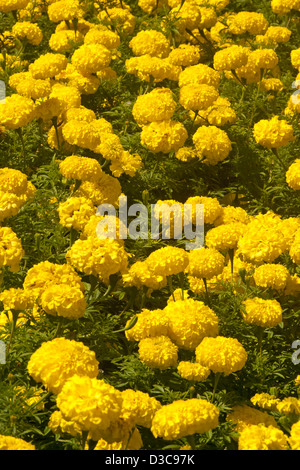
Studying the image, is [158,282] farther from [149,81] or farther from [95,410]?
[149,81]

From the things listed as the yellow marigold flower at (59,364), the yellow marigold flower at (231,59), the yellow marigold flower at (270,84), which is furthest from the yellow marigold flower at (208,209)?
the yellow marigold flower at (59,364)

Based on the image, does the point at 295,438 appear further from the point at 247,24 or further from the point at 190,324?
the point at 247,24

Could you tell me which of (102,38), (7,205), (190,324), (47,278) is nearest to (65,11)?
(102,38)

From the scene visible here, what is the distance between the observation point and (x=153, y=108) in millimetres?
4613

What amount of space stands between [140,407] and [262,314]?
31.7 inches

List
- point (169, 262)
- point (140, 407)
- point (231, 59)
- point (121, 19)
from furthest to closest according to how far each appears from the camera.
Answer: point (121, 19) → point (231, 59) → point (169, 262) → point (140, 407)

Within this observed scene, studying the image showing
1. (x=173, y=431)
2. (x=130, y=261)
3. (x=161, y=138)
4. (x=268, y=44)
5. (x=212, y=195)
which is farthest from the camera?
(x=268, y=44)

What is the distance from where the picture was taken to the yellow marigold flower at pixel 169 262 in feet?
11.9

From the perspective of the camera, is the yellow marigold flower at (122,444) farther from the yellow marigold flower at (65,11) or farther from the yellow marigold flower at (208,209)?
the yellow marigold flower at (65,11)

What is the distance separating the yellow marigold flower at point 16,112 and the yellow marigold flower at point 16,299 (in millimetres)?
1280

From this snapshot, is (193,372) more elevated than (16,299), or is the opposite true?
(16,299)

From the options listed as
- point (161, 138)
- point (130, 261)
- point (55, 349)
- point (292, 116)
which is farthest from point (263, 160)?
point (55, 349)

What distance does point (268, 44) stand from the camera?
18.5 feet

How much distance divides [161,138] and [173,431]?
2158 millimetres
